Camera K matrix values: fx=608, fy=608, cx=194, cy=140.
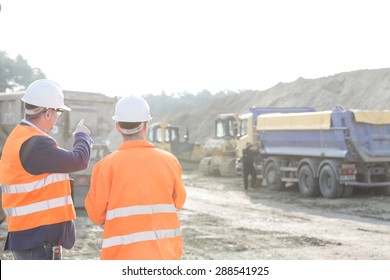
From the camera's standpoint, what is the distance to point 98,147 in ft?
42.8

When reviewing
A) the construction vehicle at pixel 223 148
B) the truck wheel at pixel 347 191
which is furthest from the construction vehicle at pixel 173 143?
the truck wheel at pixel 347 191

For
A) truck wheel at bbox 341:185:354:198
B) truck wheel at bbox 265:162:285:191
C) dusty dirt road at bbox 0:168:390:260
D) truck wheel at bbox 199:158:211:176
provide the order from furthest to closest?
truck wheel at bbox 199:158:211:176 < truck wheel at bbox 265:162:285:191 < truck wheel at bbox 341:185:354:198 < dusty dirt road at bbox 0:168:390:260

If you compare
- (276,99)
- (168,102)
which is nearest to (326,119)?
Answer: (276,99)

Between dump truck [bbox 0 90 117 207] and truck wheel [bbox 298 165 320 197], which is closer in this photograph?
dump truck [bbox 0 90 117 207]

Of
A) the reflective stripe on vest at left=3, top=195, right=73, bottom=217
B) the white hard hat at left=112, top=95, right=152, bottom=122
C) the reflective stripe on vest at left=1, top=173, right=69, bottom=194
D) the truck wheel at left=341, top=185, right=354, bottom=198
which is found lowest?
the truck wheel at left=341, top=185, right=354, bottom=198

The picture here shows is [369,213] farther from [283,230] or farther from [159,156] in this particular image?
[159,156]

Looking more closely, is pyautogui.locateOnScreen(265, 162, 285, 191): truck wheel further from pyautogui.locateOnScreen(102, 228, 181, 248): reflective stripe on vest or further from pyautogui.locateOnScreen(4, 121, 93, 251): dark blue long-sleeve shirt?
pyautogui.locateOnScreen(102, 228, 181, 248): reflective stripe on vest

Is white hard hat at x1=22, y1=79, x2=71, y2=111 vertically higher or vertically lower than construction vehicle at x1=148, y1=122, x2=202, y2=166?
higher

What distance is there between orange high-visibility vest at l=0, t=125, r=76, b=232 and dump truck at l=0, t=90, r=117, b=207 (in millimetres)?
8425

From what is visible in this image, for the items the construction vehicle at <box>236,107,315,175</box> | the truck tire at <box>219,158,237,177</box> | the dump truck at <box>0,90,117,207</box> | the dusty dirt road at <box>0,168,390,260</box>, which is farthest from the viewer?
the truck tire at <box>219,158,237,177</box>

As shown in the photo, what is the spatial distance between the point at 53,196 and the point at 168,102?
67.3m

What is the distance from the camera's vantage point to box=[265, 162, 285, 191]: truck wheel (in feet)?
60.4

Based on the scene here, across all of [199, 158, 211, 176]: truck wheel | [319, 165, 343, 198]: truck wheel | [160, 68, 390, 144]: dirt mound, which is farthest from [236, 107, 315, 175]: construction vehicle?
[160, 68, 390, 144]: dirt mound
